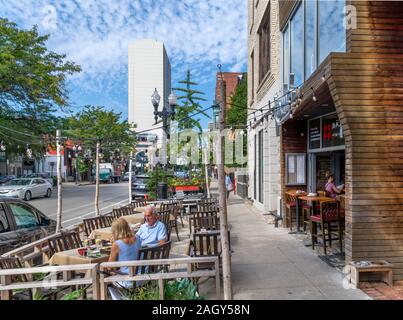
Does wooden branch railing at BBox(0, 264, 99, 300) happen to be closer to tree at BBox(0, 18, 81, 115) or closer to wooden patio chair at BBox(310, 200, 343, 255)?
wooden patio chair at BBox(310, 200, 343, 255)

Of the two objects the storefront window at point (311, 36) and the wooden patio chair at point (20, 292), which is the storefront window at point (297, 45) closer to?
the storefront window at point (311, 36)

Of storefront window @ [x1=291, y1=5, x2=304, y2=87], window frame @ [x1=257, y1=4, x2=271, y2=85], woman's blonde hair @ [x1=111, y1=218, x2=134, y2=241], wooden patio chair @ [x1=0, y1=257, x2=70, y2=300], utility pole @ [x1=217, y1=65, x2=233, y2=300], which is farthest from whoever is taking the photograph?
window frame @ [x1=257, y1=4, x2=271, y2=85]

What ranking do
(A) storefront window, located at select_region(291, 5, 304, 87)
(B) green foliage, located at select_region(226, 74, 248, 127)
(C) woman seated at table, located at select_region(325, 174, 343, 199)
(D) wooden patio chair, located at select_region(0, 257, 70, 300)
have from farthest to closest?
(B) green foliage, located at select_region(226, 74, 248, 127)
(C) woman seated at table, located at select_region(325, 174, 343, 199)
(A) storefront window, located at select_region(291, 5, 304, 87)
(D) wooden patio chair, located at select_region(0, 257, 70, 300)

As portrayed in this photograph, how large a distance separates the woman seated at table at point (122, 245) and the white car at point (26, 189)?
1875 cm

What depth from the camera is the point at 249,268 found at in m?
6.86

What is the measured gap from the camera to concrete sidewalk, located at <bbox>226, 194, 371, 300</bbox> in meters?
5.45

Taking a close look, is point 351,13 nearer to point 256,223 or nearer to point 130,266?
point 130,266

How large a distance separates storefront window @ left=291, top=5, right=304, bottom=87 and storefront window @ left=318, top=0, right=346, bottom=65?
159 centimetres

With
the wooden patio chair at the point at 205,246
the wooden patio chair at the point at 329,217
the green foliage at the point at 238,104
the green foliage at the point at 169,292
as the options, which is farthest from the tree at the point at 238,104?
the green foliage at the point at 169,292

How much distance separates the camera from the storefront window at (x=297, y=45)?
9.46 metres

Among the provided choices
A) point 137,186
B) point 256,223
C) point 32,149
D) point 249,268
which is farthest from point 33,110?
point 249,268

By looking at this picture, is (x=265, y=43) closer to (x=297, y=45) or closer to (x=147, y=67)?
(x=297, y=45)

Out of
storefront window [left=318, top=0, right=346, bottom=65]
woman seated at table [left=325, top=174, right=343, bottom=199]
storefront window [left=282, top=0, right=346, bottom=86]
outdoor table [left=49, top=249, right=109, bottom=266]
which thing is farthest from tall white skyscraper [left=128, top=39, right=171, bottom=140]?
outdoor table [left=49, top=249, right=109, bottom=266]
